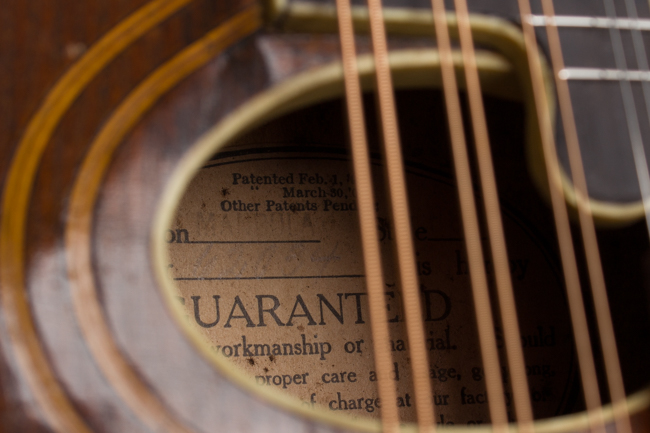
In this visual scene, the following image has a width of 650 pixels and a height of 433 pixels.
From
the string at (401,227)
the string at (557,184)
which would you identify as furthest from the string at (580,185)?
the string at (401,227)

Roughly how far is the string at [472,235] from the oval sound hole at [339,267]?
282 mm

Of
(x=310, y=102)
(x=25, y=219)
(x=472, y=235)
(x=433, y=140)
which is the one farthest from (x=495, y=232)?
(x=433, y=140)

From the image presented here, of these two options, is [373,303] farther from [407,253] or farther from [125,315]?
[125,315]

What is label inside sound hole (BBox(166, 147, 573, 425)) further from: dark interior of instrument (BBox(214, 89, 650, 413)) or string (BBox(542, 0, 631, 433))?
string (BBox(542, 0, 631, 433))

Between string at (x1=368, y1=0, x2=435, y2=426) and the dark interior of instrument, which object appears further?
the dark interior of instrument

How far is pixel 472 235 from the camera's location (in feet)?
1.42

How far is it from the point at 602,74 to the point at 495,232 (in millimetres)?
161

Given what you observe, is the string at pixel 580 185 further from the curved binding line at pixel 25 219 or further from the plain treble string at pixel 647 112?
the curved binding line at pixel 25 219

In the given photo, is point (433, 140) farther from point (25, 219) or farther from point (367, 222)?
point (25, 219)

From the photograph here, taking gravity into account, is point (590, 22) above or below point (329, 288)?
above

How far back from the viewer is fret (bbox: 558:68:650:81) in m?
0.50

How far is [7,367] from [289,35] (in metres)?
0.27

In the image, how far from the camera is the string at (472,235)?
1.35 feet

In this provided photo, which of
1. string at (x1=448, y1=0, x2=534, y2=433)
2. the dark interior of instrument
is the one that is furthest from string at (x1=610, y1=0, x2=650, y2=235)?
the dark interior of instrument
